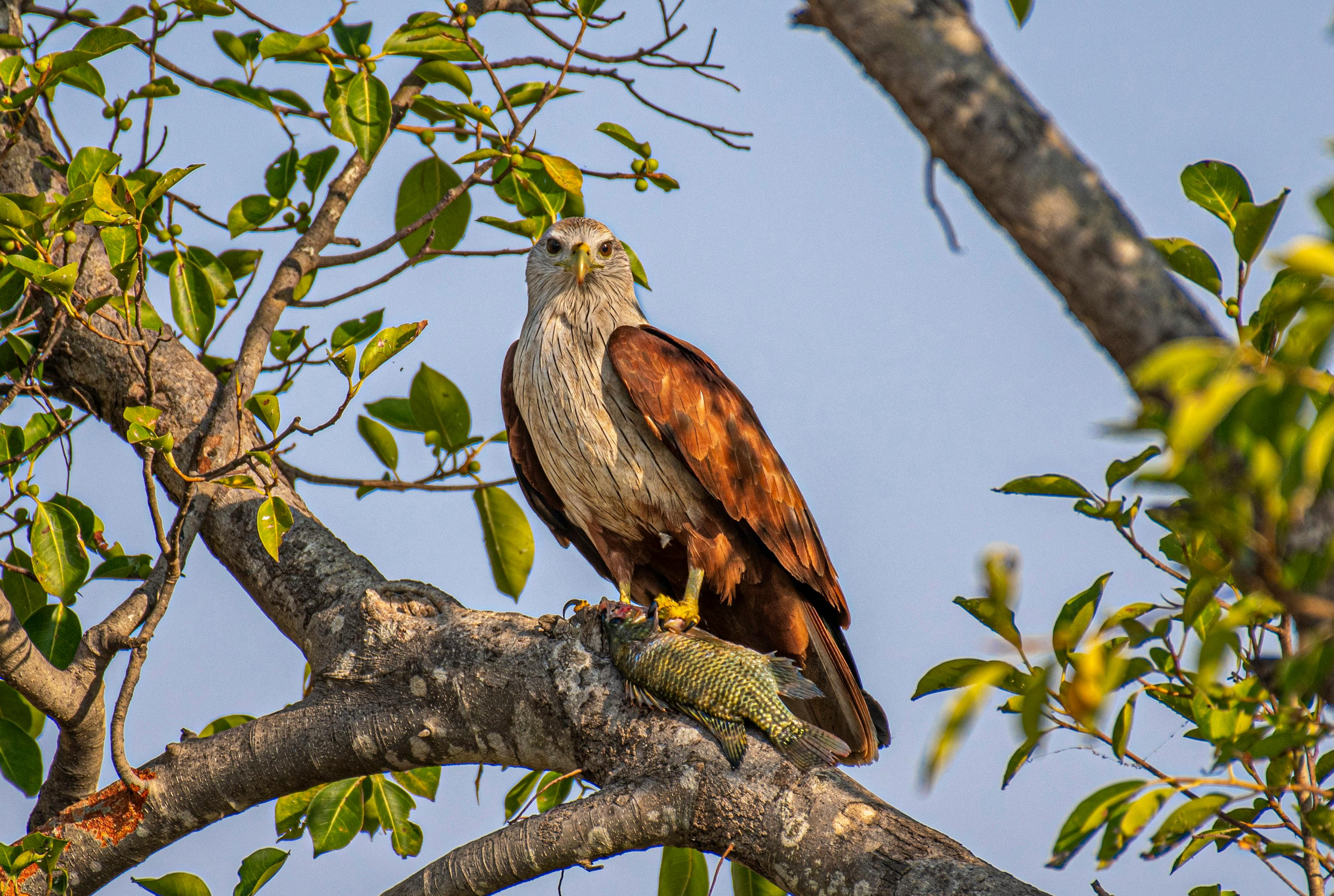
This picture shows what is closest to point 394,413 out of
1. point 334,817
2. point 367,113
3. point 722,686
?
point 367,113

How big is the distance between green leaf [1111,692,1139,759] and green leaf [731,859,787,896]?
139 centimetres

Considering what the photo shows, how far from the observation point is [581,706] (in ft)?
8.55

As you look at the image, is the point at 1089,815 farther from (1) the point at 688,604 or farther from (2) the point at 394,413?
(2) the point at 394,413

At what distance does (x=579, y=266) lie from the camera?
4.02 m

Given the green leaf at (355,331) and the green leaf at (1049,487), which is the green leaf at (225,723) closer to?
the green leaf at (355,331)

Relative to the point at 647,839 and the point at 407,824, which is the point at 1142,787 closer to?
the point at 647,839

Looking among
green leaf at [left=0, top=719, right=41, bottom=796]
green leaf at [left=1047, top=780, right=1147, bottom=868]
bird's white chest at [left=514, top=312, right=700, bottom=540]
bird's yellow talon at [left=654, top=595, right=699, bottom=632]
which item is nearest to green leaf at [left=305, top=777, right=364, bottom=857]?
green leaf at [left=0, top=719, right=41, bottom=796]

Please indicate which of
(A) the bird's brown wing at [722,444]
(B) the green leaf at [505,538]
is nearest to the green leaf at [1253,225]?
(A) the bird's brown wing at [722,444]

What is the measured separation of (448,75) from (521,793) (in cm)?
218

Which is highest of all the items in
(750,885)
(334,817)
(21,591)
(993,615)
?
(21,591)

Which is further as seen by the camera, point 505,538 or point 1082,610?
point 505,538

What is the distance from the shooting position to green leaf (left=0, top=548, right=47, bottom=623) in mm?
3168

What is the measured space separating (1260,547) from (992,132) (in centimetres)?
57

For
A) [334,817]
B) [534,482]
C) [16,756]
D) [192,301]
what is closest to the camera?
→ [16,756]
